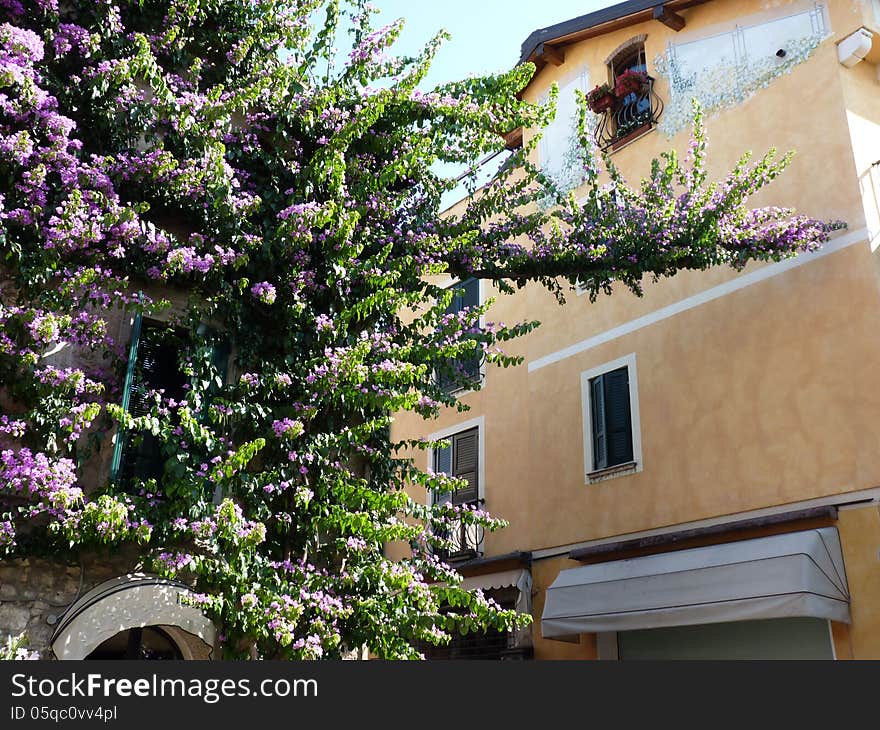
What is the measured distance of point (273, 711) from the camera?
5.62 metres

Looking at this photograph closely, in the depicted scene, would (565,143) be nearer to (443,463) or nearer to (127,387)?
(443,463)

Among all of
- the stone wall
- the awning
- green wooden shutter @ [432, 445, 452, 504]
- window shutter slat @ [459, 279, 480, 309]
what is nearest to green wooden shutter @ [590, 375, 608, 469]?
the awning

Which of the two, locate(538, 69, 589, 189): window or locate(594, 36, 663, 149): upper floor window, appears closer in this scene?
locate(594, 36, 663, 149): upper floor window

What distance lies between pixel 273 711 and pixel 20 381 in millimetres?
3433

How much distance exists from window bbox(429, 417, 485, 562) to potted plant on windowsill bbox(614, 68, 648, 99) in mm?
5974

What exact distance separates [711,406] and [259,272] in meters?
6.48

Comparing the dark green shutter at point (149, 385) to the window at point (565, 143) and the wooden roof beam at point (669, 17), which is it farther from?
the wooden roof beam at point (669, 17)

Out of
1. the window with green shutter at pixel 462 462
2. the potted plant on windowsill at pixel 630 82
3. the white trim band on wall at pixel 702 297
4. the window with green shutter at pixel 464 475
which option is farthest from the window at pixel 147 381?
the potted plant on windowsill at pixel 630 82

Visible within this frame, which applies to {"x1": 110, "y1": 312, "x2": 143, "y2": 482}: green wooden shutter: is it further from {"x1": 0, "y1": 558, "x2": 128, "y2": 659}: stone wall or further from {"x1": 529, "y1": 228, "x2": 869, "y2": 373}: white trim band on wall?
{"x1": 529, "y1": 228, "x2": 869, "y2": 373}: white trim band on wall

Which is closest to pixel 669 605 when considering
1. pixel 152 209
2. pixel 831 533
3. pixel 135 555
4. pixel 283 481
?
pixel 831 533

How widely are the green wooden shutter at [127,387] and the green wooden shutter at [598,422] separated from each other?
7.35 m

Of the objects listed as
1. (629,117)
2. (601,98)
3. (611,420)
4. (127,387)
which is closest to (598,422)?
(611,420)

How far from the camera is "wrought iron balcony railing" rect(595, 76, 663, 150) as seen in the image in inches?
570

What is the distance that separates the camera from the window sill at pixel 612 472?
42.2 feet
